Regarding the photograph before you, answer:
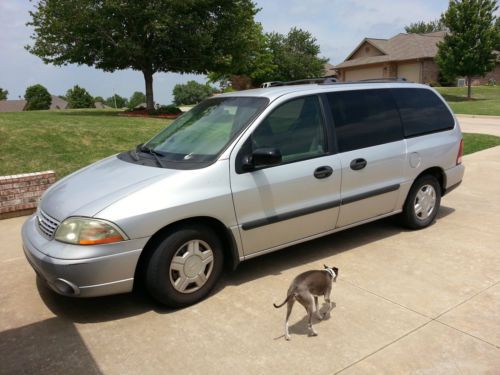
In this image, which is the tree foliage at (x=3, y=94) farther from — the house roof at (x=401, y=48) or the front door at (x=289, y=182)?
the front door at (x=289, y=182)

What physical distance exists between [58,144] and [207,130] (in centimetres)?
660

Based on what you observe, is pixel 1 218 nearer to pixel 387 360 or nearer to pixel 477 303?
pixel 387 360

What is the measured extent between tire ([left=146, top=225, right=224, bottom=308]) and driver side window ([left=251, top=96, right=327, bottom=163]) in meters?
0.94

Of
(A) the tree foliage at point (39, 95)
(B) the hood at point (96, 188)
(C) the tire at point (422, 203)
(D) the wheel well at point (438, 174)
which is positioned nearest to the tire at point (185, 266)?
(B) the hood at point (96, 188)

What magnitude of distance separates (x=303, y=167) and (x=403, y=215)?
1825mm

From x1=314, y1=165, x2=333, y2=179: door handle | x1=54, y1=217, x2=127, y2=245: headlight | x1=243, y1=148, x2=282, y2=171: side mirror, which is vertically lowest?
x1=54, y1=217, x2=127, y2=245: headlight

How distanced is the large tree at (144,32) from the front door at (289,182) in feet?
53.0

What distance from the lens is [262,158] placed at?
3.84 m

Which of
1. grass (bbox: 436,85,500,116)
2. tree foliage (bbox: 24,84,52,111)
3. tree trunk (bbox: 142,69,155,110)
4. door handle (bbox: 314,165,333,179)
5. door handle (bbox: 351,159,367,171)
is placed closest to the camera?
door handle (bbox: 314,165,333,179)

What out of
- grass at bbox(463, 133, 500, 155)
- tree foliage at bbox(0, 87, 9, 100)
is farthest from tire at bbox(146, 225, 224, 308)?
tree foliage at bbox(0, 87, 9, 100)

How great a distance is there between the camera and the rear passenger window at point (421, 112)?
202 inches

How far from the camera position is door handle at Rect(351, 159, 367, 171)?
4529 mm

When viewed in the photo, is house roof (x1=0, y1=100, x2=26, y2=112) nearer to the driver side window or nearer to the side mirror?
the driver side window

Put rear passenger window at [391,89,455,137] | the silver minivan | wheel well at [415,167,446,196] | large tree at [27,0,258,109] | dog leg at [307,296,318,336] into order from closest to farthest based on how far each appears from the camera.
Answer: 1. dog leg at [307,296,318,336]
2. the silver minivan
3. rear passenger window at [391,89,455,137]
4. wheel well at [415,167,446,196]
5. large tree at [27,0,258,109]
